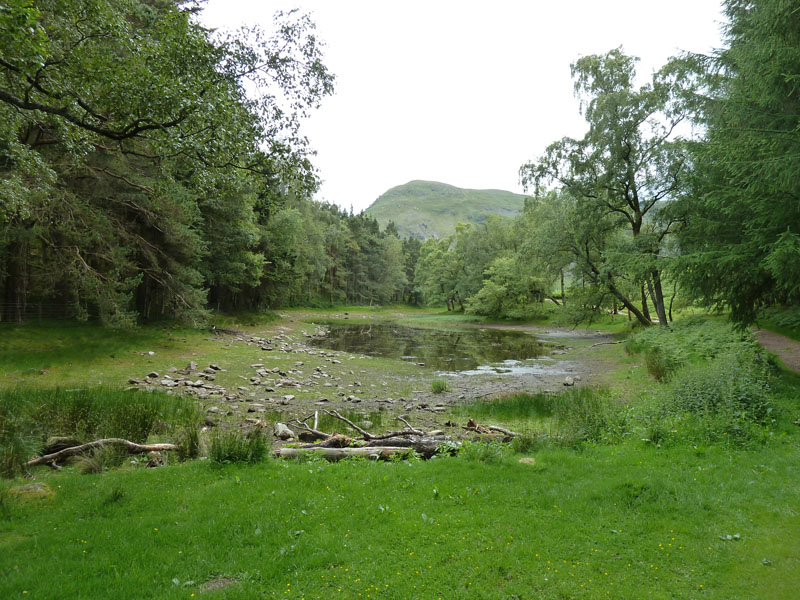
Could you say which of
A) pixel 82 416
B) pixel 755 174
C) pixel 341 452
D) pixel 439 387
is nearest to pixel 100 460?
pixel 82 416

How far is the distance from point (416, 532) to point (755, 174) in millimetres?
11471

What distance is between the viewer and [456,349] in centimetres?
2955

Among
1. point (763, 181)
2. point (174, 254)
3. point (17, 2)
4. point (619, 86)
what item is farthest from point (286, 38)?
point (619, 86)

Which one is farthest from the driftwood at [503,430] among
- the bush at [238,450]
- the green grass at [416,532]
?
the bush at [238,450]

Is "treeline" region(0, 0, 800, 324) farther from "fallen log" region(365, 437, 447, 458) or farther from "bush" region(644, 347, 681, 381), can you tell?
"fallen log" region(365, 437, 447, 458)

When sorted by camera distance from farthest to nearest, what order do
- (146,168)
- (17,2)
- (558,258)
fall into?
(558,258) < (146,168) < (17,2)

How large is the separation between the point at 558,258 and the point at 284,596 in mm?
31895

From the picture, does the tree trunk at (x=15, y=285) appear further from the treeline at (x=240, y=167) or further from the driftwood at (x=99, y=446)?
the driftwood at (x=99, y=446)

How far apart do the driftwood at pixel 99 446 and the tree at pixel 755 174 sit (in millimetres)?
14071

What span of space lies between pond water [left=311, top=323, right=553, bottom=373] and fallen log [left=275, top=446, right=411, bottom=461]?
1264cm

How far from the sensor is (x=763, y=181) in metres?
9.61

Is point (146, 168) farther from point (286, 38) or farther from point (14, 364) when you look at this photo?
point (286, 38)

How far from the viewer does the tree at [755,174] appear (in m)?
9.20

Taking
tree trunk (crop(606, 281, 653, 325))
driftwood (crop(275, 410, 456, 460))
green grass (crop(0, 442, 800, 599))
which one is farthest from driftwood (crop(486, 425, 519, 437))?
tree trunk (crop(606, 281, 653, 325))
